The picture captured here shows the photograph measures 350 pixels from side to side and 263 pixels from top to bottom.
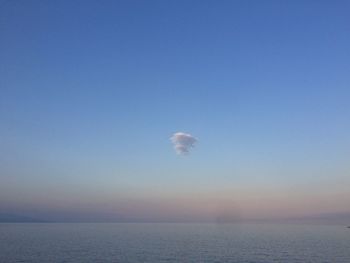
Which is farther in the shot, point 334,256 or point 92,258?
point 334,256

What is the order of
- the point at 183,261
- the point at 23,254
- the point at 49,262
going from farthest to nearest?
the point at 23,254 < the point at 183,261 < the point at 49,262

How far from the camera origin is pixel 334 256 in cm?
9956

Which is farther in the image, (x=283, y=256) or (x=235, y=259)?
(x=283, y=256)

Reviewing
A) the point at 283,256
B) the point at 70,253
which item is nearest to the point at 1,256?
the point at 70,253

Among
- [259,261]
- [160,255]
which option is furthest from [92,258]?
[259,261]

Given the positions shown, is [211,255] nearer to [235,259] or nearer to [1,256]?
[235,259]

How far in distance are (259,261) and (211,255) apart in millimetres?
14597

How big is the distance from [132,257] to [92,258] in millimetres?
9431

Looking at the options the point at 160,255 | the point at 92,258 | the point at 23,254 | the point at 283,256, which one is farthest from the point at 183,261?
the point at 23,254

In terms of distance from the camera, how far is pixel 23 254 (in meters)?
94.6

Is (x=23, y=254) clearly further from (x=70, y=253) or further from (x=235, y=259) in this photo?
(x=235, y=259)

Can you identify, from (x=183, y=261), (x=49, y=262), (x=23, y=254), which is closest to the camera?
(x=49, y=262)

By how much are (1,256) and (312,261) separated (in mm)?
72808

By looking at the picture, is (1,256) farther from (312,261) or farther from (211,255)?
(312,261)
